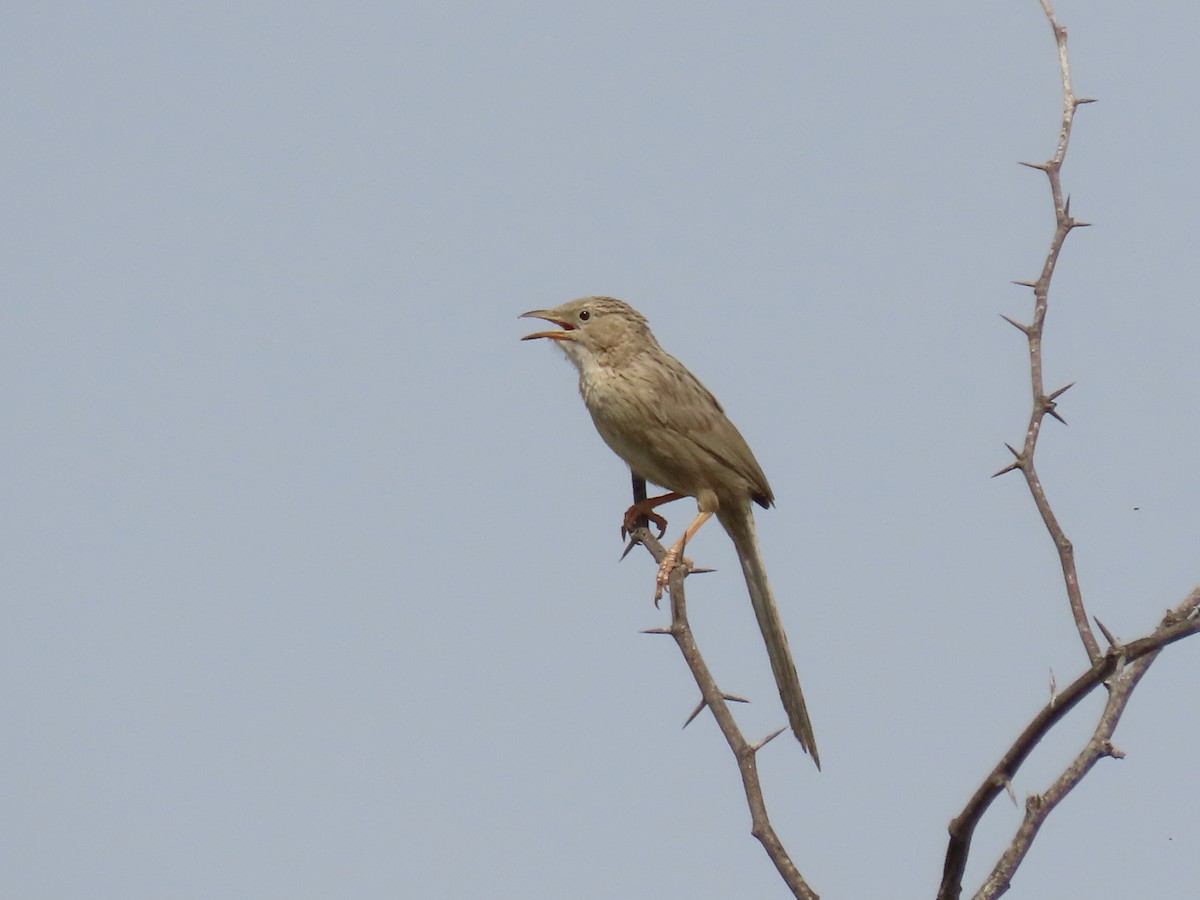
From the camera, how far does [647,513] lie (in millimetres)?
8250

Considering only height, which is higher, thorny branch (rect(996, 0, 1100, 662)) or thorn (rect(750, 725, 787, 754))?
thorny branch (rect(996, 0, 1100, 662))

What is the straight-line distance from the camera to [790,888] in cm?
429

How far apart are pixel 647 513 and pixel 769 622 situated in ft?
3.25

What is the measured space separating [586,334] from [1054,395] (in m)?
3.75

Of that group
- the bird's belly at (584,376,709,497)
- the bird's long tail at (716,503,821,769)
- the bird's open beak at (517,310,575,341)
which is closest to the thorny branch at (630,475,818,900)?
the bird's long tail at (716,503,821,769)

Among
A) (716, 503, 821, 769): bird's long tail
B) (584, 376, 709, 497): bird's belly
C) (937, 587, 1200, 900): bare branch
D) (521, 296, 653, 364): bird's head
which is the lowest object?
(937, 587, 1200, 900): bare branch

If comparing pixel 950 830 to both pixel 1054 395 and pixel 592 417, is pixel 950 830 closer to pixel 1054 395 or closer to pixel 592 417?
pixel 1054 395

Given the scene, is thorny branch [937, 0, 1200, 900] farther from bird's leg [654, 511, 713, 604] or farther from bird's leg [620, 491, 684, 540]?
bird's leg [620, 491, 684, 540]

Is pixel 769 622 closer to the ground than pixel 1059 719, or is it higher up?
higher up

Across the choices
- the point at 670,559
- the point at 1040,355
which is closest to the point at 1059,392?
the point at 1040,355

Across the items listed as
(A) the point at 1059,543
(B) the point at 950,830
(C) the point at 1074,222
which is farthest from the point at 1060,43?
(B) the point at 950,830

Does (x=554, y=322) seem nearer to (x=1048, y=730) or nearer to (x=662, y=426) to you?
(x=662, y=426)

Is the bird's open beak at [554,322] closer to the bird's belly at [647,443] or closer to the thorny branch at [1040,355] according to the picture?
the bird's belly at [647,443]

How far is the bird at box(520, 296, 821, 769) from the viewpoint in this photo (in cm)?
802
